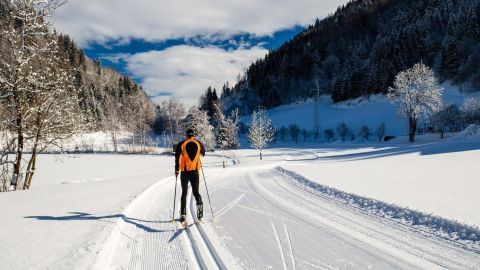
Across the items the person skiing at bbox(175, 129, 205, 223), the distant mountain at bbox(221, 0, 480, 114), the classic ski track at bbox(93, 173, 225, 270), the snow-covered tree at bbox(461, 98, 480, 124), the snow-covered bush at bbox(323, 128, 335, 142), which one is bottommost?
the classic ski track at bbox(93, 173, 225, 270)

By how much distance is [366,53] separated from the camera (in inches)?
5458

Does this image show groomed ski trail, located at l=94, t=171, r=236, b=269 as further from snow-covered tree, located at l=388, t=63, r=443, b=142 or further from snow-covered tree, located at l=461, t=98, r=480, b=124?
snow-covered tree, located at l=461, t=98, r=480, b=124

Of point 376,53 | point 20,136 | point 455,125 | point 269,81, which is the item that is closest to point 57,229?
point 20,136

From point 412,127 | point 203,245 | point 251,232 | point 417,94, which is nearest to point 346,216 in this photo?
point 251,232

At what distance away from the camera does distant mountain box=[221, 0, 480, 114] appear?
9462 cm

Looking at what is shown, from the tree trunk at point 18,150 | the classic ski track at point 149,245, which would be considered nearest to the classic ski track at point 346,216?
the classic ski track at point 149,245

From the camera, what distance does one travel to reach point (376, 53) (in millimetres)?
118375

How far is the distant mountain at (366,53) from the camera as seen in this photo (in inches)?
3725

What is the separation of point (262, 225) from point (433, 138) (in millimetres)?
55390

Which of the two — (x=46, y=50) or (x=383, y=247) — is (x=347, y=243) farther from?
(x=46, y=50)

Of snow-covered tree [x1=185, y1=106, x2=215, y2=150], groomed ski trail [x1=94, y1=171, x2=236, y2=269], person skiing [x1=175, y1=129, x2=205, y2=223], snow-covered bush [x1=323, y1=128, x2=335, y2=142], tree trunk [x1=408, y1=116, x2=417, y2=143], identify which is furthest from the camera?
snow-covered bush [x1=323, y1=128, x2=335, y2=142]

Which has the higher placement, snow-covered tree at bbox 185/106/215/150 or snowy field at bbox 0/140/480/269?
snow-covered tree at bbox 185/106/215/150

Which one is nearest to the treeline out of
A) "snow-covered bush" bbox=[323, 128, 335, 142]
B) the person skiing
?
the person skiing

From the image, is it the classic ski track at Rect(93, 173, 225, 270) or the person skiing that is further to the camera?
the person skiing
